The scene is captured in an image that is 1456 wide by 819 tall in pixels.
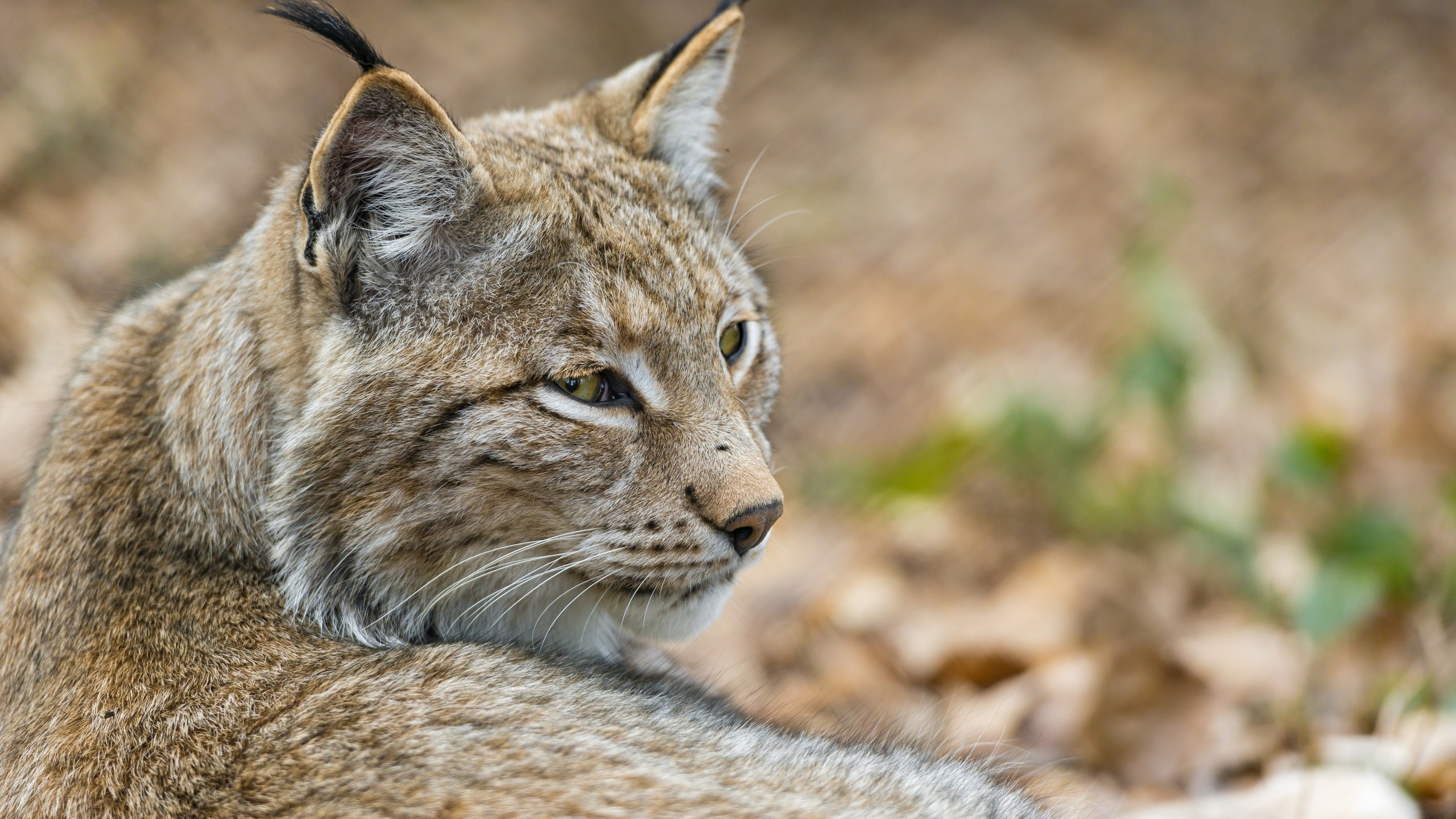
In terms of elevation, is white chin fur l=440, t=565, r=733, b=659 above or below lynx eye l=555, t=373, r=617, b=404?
below

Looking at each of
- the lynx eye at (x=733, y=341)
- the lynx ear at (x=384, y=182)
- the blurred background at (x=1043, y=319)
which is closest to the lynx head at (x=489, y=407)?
the lynx ear at (x=384, y=182)

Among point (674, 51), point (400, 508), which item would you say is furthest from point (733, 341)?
point (400, 508)

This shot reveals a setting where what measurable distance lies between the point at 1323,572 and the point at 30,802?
3918 mm

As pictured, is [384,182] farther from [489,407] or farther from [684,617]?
[684,617]

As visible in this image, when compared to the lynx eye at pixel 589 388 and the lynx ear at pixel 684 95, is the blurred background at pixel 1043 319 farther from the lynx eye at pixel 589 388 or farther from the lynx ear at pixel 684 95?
the lynx eye at pixel 589 388

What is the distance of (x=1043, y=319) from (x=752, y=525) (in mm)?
5051

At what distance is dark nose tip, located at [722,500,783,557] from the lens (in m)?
2.81

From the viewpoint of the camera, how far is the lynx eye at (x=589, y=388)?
9.25ft

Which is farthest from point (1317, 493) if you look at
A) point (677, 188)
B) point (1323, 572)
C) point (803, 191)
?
point (803, 191)

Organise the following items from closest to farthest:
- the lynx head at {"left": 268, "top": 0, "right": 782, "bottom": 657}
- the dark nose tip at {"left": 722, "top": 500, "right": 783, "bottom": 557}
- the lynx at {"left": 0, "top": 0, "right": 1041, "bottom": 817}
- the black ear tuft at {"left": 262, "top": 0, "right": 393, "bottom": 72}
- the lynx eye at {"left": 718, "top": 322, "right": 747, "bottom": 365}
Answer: the lynx at {"left": 0, "top": 0, "right": 1041, "bottom": 817} → the black ear tuft at {"left": 262, "top": 0, "right": 393, "bottom": 72} → the lynx head at {"left": 268, "top": 0, "right": 782, "bottom": 657} → the dark nose tip at {"left": 722, "top": 500, "right": 783, "bottom": 557} → the lynx eye at {"left": 718, "top": 322, "right": 747, "bottom": 365}

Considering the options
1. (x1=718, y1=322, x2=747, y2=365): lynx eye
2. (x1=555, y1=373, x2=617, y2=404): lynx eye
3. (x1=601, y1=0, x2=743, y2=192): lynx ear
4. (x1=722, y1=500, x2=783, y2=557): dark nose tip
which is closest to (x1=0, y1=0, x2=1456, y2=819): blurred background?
(x1=601, y1=0, x2=743, y2=192): lynx ear

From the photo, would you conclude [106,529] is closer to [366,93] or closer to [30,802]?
[30,802]

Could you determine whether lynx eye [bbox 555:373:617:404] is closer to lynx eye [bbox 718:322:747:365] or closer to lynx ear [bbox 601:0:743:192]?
lynx eye [bbox 718:322:747:365]

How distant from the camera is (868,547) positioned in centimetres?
576
